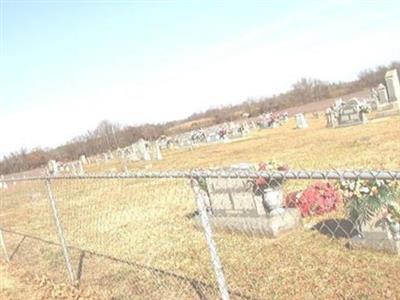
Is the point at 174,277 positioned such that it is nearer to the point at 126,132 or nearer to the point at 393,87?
the point at 393,87

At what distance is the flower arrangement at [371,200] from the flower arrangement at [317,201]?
220 cm

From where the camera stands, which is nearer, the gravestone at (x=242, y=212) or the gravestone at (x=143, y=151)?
the gravestone at (x=242, y=212)

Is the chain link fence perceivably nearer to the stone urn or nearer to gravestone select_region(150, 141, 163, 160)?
the stone urn

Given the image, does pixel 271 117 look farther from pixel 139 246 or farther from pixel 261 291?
pixel 261 291

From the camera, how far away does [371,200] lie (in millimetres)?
7680

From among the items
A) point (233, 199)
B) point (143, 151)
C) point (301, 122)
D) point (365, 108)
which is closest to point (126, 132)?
point (143, 151)

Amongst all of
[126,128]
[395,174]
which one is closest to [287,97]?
[126,128]

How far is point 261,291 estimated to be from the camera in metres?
7.04

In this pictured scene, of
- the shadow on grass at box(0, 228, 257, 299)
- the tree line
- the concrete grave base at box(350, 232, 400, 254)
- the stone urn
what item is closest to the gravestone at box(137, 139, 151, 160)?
the tree line

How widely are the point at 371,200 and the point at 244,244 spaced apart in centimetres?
270

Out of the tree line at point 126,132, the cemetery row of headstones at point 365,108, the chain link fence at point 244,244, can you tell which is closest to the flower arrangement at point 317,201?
the chain link fence at point 244,244

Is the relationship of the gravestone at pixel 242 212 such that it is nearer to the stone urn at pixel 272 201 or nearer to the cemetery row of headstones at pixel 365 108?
the stone urn at pixel 272 201

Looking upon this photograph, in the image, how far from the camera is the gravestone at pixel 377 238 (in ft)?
24.2

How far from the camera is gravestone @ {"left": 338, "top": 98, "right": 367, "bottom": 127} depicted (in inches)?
1110
